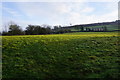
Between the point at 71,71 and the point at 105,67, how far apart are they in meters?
2.47

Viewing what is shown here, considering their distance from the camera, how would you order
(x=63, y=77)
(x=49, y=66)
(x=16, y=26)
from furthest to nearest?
(x=16, y=26), (x=49, y=66), (x=63, y=77)

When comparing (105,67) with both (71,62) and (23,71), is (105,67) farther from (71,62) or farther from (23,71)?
(23,71)

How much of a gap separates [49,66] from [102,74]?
148 inches

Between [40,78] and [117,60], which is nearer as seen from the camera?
[40,78]

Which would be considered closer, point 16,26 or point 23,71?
point 23,71

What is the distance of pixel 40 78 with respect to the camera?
245 inches

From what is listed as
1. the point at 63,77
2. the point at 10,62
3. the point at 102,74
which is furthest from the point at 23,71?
the point at 102,74

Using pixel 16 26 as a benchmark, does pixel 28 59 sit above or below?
below

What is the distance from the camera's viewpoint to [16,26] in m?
46.1

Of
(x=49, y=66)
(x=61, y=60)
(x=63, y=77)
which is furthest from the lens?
(x=61, y=60)

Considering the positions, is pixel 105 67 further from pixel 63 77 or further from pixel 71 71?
pixel 63 77

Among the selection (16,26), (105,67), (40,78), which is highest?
(16,26)

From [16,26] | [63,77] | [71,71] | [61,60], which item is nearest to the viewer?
[63,77]

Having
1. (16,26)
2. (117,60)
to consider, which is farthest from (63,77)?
(16,26)
